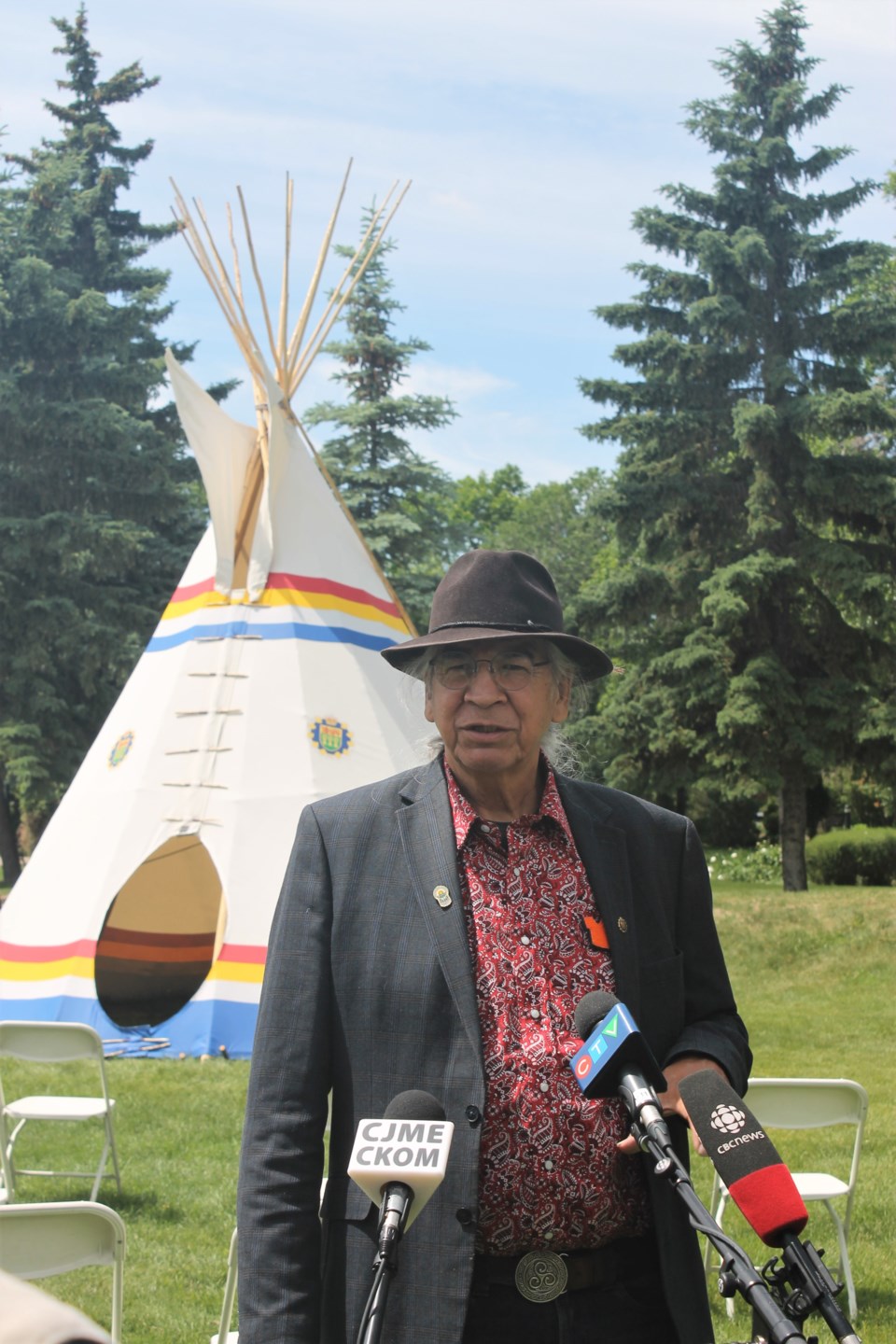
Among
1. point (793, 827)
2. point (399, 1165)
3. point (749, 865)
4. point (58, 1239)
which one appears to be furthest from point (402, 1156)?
point (749, 865)

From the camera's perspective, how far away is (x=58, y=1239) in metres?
3.09

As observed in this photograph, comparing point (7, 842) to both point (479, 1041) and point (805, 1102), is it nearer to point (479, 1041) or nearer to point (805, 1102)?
point (805, 1102)

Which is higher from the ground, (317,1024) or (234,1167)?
(317,1024)

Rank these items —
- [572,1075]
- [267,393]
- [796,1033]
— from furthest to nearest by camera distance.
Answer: [267,393]
[796,1033]
[572,1075]

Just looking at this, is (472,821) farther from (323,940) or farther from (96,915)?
(96,915)

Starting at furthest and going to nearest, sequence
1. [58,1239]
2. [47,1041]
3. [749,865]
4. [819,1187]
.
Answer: [749,865], [47,1041], [819,1187], [58,1239]

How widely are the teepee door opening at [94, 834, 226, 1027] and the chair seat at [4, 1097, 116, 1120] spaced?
307 cm

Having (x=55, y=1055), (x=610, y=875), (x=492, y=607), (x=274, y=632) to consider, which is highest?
(x=492, y=607)

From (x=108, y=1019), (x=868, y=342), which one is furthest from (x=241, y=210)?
(x=868, y=342)

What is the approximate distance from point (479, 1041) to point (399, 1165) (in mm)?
364

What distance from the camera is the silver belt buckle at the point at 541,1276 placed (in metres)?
1.97

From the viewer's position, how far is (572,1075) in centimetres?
204

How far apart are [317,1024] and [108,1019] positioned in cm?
716

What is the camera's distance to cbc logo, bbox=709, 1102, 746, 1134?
1670mm
